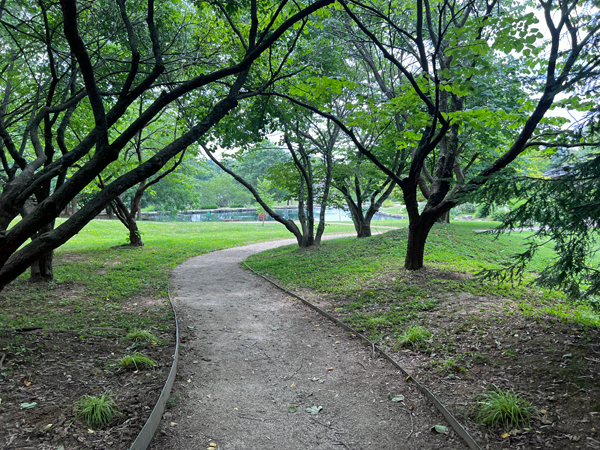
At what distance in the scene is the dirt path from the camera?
3.00 m

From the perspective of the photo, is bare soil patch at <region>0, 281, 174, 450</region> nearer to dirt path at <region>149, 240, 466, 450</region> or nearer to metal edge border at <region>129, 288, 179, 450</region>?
metal edge border at <region>129, 288, 179, 450</region>

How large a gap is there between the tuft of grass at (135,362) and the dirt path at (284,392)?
1.18 feet

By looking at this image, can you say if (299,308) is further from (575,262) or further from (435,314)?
(575,262)

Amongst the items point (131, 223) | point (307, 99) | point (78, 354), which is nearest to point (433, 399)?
point (78, 354)

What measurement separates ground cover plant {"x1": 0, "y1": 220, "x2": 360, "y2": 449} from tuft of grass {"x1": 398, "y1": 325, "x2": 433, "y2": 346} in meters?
2.80

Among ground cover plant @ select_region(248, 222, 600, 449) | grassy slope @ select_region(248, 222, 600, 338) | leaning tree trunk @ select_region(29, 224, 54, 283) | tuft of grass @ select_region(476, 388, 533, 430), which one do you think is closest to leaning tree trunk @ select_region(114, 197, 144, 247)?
grassy slope @ select_region(248, 222, 600, 338)

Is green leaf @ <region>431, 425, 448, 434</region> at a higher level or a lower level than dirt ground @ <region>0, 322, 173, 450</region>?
lower

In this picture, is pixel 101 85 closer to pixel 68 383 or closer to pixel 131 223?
pixel 68 383

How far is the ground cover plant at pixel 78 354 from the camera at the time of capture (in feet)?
9.11

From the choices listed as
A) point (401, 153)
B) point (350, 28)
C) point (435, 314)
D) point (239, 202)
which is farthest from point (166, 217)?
point (435, 314)

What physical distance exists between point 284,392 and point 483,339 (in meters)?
2.41

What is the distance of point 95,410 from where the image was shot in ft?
9.50

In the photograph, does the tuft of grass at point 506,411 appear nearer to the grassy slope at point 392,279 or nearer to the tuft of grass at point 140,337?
the grassy slope at point 392,279

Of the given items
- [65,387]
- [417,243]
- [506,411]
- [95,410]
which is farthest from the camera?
[417,243]
